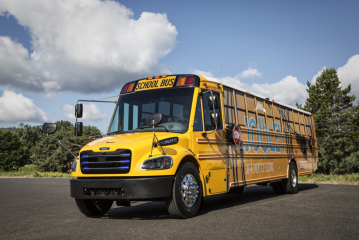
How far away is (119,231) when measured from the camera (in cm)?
575

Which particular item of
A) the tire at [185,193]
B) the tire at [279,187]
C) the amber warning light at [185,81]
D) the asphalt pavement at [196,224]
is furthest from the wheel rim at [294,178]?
the amber warning light at [185,81]

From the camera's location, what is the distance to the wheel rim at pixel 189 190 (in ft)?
22.5

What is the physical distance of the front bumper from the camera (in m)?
6.32

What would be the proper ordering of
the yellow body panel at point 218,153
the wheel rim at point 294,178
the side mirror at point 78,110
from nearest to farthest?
the yellow body panel at point 218,153 → the side mirror at point 78,110 → the wheel rim at point 294,178

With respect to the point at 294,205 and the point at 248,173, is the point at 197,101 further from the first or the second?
the point at 294,205

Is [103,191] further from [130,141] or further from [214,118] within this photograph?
[214,118]

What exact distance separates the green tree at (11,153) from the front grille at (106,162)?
308ft

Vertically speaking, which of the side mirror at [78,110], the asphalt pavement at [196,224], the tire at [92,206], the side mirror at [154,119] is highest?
the side mirror at [78,110]

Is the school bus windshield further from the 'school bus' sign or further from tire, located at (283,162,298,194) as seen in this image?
tire, located at (283,162,298,194)

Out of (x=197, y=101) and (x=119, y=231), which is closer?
(x=119, y=231)

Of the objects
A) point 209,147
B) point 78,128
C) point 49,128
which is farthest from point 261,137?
point 49,128

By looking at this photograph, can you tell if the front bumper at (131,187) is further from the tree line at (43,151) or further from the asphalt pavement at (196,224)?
the tree line at (43,151)

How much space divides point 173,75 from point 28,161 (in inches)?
3846

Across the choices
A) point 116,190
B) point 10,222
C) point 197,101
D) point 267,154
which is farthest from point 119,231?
point 267,154
